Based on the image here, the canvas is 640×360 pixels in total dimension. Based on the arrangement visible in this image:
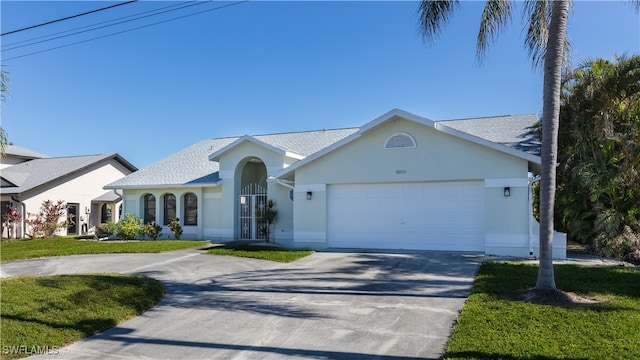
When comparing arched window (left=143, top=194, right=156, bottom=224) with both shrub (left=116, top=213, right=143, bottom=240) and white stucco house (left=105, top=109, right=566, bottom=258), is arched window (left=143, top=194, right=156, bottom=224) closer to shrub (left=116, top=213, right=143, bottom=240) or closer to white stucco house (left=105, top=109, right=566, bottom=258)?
shrub (left=116, top=213, right=143, bottom=240)

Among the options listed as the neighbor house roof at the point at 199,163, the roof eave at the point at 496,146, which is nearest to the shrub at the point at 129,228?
the neighbor house roof at the point at 199,163

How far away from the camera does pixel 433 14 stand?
10.2 metres

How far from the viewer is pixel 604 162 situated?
1259 centimetres

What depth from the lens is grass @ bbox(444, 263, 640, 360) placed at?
16.8 feet

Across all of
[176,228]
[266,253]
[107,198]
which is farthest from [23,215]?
[266,253]

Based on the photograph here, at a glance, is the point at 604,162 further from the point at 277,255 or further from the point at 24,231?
the point at 24,231

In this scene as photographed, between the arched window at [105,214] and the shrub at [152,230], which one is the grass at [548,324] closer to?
the shrub at [152,230]

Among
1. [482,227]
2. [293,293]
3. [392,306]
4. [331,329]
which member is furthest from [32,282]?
[482,227]

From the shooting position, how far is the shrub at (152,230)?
1994 centimetres

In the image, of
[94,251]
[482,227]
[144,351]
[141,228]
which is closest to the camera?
[144,351]

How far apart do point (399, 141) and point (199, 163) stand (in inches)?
464

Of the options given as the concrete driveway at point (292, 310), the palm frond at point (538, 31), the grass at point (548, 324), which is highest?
the palm frond at point (538, 31)

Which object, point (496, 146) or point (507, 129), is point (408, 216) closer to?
point (496, 146)

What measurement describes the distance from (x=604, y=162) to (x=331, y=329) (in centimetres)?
1072
